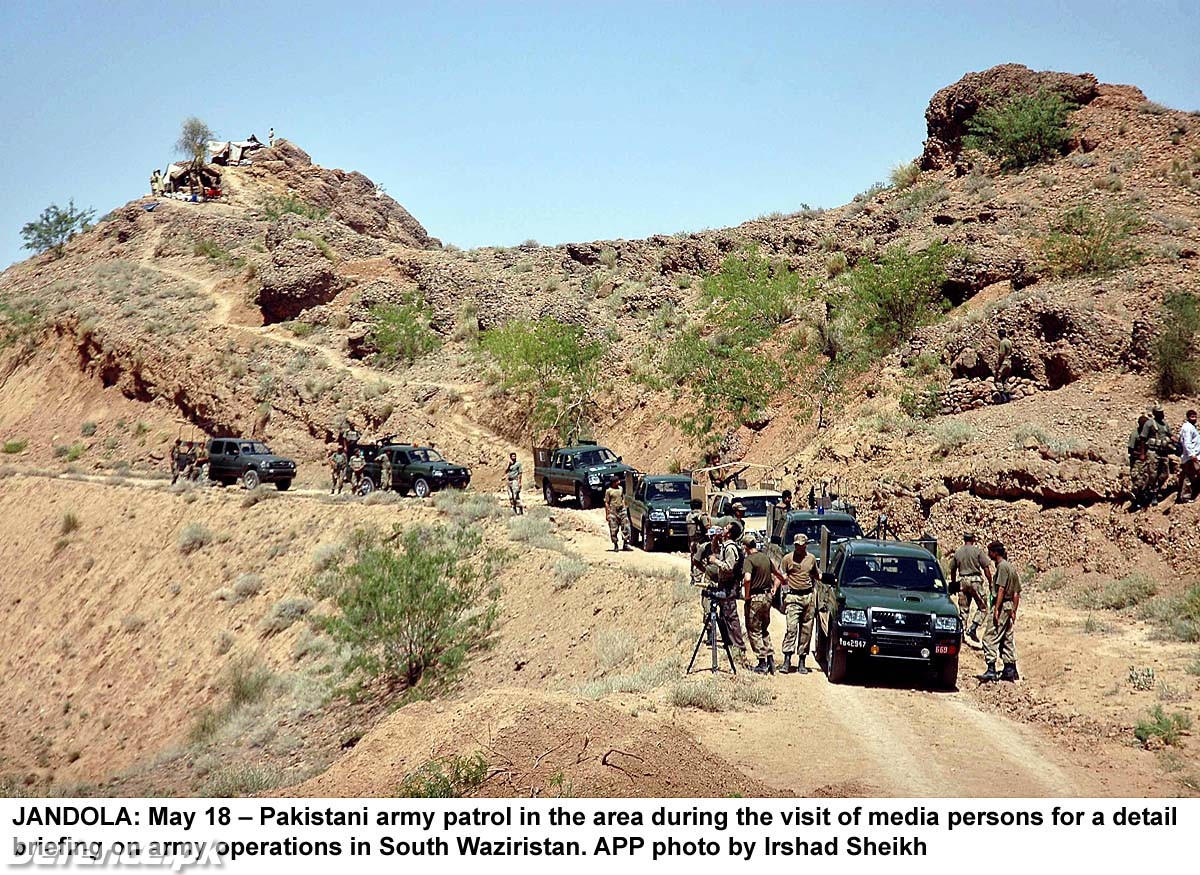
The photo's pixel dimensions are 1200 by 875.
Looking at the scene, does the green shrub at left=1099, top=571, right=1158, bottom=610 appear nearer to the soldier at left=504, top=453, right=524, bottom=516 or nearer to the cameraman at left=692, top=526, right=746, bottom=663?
the cameraman at left=692, top=526, right=746, bottom=663

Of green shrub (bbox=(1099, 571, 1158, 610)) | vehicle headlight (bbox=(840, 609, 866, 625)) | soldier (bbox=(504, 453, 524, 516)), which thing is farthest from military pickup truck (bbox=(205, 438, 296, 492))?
vehicle headlight (bbox=(840, 609, 866, 625))

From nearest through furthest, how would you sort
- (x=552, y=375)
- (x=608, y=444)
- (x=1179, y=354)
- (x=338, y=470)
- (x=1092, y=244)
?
(x=1179, y=354)
(x=1092, y=244)
(x=338, y=470)
(x=608, y=444)
(x=552, y=375)

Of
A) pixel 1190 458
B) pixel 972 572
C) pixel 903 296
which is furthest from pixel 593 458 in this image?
pixel 972 572

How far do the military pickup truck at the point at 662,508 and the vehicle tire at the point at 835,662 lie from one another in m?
11.2

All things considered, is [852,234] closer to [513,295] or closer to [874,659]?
[513,295]

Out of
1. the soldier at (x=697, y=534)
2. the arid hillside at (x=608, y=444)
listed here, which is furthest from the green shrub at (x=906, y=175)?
the soldier at (x=697, y=534)

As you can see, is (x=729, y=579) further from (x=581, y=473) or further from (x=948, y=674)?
(x=581, y=473)

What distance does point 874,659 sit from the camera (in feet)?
47.7

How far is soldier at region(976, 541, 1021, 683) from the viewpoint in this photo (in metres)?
15.0

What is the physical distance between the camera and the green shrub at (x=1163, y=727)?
1262 centimetres

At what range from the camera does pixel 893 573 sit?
50.4 ft

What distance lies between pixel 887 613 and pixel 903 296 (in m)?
28.8

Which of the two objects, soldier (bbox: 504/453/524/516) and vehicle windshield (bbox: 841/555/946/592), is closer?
vehicle windshield (bbox: 841/555/946/592)

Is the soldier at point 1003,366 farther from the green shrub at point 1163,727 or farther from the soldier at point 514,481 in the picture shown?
the green shrub at point 1163,727
